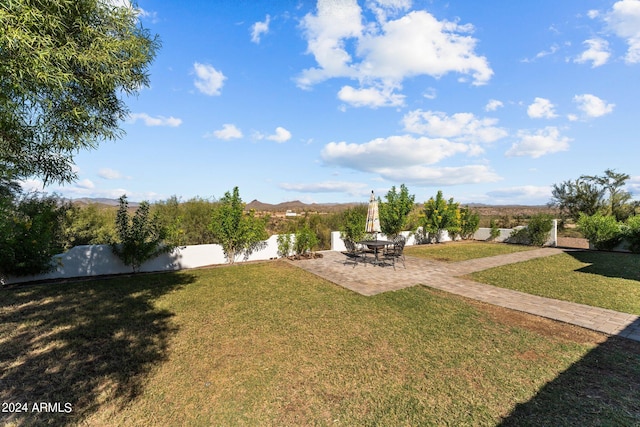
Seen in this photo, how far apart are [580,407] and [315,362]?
2.67 metres

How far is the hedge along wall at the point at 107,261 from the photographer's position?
7461mm

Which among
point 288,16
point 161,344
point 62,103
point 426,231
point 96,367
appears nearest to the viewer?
point 96,367

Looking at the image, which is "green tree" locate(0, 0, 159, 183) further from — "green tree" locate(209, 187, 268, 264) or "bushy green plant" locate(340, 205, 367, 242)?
"bushy green plant" locate(340, 205, 367, 242)

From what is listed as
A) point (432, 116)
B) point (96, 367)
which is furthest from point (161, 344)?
point (432, 116)

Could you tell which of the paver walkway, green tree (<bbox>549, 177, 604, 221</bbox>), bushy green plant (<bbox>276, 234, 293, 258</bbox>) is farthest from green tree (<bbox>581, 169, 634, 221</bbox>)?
bushy green plant (<bbox>276, 234, 293, 258</bbox>)

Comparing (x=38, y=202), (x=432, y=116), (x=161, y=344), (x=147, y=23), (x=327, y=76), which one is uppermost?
(x=327, y=76)

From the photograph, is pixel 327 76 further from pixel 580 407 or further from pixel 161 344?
pixel 580 407

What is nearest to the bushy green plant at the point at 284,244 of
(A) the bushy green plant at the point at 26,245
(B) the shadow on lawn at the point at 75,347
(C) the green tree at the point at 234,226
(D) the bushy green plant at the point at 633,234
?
(C) the green tree at the point at 234,226

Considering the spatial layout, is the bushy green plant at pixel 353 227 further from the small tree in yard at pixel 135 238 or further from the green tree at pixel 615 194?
the green tree at pixel 615 194

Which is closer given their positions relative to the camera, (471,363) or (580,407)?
(580,407)

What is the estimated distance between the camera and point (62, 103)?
13.3 ft

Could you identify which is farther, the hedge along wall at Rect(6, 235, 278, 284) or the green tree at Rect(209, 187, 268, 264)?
the green tree at Rect(209, 187, 268, 264)

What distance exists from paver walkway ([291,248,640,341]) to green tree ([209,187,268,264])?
207 centimetres

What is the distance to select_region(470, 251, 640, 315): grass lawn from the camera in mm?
5743
